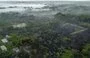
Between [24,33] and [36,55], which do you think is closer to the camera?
[36,55]

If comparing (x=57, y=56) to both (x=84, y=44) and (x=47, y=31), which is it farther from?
(x=47, y=31)

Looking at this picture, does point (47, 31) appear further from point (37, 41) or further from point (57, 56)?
point (57, 56)

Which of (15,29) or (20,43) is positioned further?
(15,29)

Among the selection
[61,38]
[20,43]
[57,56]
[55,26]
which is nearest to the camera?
[57,56]

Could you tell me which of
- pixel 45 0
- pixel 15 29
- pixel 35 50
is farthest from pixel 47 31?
pixel 45 0

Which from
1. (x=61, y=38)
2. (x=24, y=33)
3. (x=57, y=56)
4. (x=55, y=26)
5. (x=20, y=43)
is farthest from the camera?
(x=55, y=26)

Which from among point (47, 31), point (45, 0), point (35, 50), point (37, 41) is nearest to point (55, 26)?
point (47, 31)

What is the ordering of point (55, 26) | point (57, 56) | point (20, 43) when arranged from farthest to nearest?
1. point (55, 26)
2. point (20, 43)
3. point (57, 56)

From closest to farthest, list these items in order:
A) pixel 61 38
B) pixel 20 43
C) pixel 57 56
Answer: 1. pixel 57 56
2. pixel 20 43
3. pixel 61 38
